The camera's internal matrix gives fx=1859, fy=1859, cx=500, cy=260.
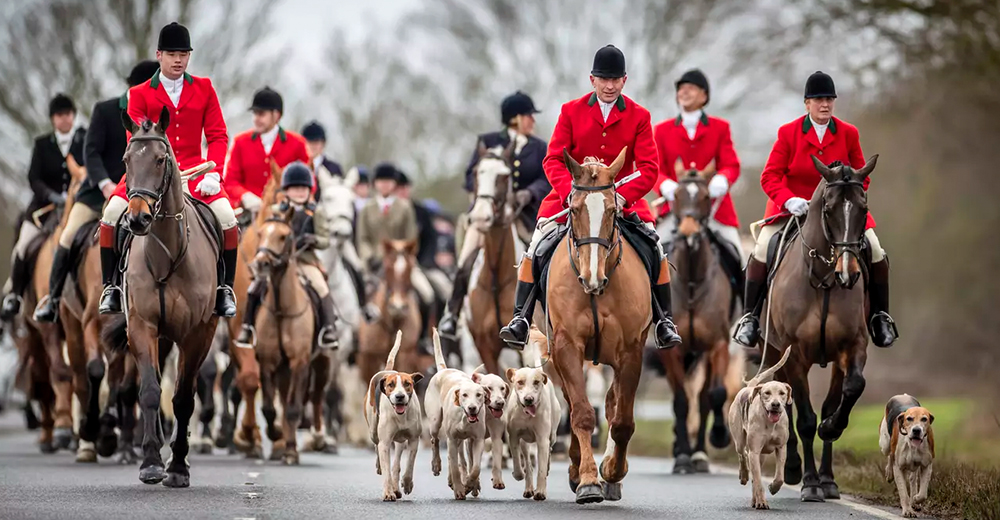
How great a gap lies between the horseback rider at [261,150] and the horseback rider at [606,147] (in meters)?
6.24

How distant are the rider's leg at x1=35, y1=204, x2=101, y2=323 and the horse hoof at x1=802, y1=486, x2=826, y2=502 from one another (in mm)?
7407

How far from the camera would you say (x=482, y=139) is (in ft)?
61.1

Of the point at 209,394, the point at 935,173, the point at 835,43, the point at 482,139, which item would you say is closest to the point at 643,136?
the point at 482,139

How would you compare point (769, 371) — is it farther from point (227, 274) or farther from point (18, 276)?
point (18, 276)

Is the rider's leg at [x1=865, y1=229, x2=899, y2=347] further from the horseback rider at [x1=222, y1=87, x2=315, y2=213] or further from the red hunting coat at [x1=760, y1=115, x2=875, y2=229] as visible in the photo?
the horseback rider at [x1=222, y1=87, x2=315, y2=213]

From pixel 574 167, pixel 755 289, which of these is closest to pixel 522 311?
pixel 574 167

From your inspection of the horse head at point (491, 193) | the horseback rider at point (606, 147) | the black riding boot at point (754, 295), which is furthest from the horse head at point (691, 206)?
the horseback rider at point (606, 147)

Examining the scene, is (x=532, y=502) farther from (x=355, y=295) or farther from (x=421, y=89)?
(x=421, y=89)

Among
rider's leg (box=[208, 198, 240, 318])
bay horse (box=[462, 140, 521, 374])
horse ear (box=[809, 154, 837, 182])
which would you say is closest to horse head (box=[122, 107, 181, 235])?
rider's leg (box=[208, 198, 240, 318])

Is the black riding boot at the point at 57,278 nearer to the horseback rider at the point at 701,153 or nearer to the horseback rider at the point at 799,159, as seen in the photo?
the horseback rider at the point at 701,153

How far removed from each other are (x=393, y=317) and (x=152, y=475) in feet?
33.5

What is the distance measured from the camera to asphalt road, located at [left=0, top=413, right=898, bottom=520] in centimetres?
1150

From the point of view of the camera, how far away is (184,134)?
14703 mm

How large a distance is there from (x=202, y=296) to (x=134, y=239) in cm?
65
